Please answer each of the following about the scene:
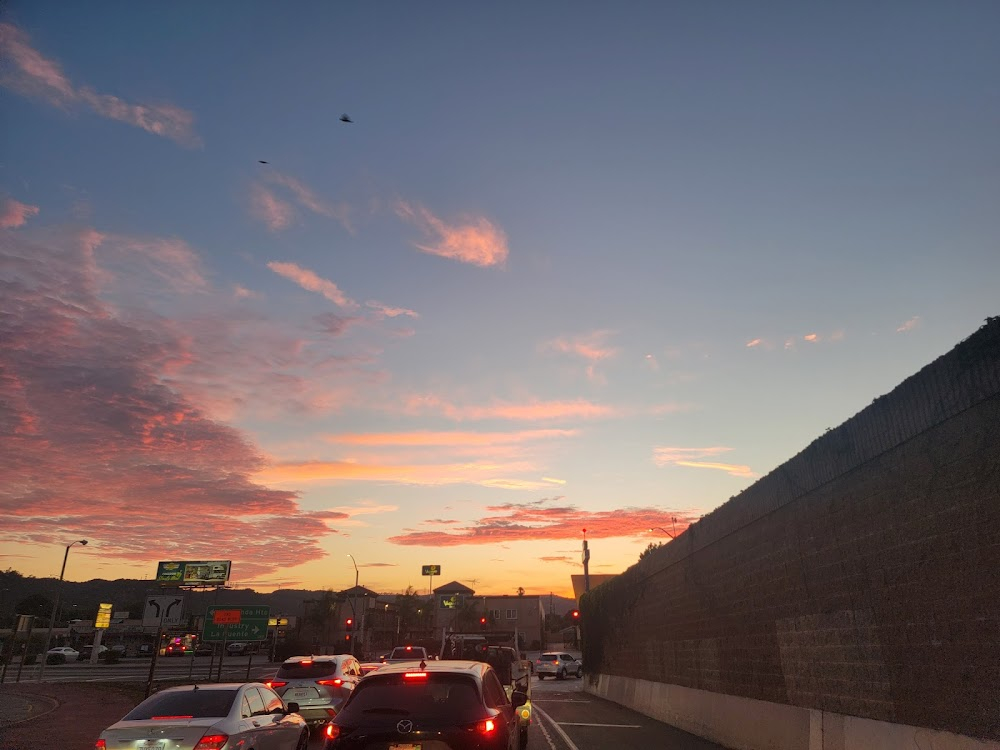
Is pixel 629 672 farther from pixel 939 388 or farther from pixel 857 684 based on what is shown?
pixel 939 388

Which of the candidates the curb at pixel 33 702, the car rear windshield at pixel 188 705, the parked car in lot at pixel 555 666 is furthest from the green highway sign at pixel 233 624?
the car rear windshield at pixel 188 705

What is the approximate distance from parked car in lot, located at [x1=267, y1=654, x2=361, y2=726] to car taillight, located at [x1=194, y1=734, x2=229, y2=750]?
7.26 meters

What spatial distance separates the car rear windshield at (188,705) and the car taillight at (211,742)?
0.58 metres

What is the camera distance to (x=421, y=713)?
22.3ft

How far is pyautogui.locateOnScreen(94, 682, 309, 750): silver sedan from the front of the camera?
26.6 feet

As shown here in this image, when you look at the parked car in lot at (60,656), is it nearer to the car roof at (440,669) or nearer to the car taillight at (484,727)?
the car roof at (440,669)

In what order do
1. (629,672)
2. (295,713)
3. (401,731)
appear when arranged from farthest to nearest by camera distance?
(629,672) < (295,713) < (401,731)

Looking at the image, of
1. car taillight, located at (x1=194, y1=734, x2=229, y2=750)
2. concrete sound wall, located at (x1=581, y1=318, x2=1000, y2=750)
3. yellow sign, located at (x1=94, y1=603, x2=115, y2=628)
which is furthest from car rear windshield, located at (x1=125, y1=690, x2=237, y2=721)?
yellow sign, located at (x1=94, y1=603, x2=115, y2=628)

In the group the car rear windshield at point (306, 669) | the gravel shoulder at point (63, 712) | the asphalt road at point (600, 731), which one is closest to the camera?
the asphalt road at point (600, 731)

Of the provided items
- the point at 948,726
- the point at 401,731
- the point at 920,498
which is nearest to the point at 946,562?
the point at 920,498

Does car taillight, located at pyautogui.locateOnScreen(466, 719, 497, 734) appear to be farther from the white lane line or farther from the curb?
the curb

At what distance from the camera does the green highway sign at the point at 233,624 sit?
116ft

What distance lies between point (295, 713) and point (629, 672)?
1734 cm

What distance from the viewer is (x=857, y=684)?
945cm
